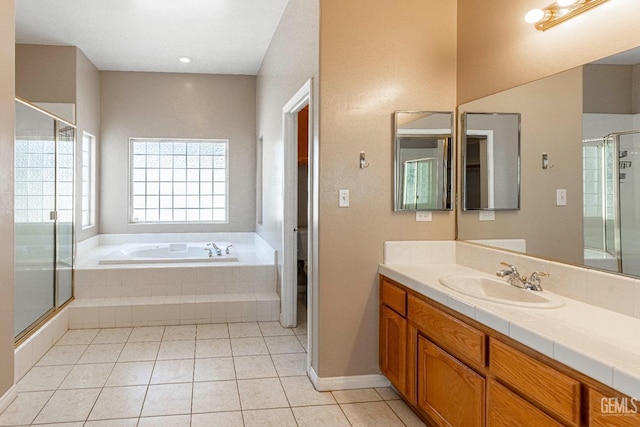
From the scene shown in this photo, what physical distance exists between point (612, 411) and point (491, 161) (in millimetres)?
1659

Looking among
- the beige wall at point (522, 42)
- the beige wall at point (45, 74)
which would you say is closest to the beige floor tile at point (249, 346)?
the beige wall at point (522, 42)

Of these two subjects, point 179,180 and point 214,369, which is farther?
point 179,180

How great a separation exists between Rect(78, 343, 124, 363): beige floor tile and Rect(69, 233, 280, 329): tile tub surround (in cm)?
53

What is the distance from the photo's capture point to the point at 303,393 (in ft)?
9.39

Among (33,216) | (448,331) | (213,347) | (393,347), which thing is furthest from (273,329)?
(448,331)

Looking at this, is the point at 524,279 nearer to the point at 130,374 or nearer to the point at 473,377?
the point at 473,377

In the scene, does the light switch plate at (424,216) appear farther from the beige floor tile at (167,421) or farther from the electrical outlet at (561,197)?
the beige floor tile at (167,421)

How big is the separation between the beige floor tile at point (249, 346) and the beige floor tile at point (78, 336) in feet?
3.98

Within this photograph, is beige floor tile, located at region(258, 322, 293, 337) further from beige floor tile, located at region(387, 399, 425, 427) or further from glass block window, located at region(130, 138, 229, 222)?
glass block window, located at region(130, 138, 229, 222)

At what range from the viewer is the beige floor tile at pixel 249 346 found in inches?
141

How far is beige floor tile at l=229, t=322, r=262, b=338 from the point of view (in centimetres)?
404

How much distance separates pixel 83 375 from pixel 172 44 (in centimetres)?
345

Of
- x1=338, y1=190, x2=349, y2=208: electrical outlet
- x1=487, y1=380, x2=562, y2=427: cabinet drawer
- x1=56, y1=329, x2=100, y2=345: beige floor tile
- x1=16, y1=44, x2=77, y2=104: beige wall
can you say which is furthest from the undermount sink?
x1=16, y1=44, x2=77, y2=104: beige wall

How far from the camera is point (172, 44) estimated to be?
5.04 metres
